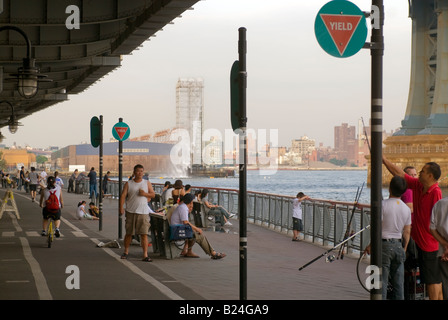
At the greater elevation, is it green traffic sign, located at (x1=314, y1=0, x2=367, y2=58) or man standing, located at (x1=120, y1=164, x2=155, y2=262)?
green traffic sign, located at (x1=314, y1=0, x2=367, y2=58)

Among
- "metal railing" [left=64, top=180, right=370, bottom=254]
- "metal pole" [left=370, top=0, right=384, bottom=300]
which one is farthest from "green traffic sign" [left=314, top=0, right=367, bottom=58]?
"metal railing" [left=64, top=180, right=370, bottom=254]

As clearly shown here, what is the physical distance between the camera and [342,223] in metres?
18.4

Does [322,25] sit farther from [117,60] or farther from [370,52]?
[117,60]

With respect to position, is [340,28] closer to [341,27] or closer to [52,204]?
[341,27]

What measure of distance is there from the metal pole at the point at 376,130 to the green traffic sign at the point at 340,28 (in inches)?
7.3

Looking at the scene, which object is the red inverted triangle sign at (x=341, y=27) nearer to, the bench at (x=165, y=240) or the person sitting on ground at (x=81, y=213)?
the bench at (x=165, y=240)

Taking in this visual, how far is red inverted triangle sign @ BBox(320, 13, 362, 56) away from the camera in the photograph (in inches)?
307

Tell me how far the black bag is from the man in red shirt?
6790mm

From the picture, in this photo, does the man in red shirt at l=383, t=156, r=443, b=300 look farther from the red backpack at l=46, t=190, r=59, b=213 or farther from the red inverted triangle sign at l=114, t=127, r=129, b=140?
the red inverted triangle sign at l=114, t=127, r=129, b=140

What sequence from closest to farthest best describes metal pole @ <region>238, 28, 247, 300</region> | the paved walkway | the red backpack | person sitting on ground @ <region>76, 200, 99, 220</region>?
metal pole @ <region>238, 28, 247, 300</region>
the paved walkway
the red backpack
person sitting on ground @ <region>76, 200, 99, 220</region>

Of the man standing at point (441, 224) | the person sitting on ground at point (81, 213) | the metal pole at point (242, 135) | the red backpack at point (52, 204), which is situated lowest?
the person sitting on ground at point (81, 213)

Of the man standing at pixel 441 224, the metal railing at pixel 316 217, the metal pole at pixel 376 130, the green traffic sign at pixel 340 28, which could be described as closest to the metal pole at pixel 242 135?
the green traffic sign at pixel 340 28

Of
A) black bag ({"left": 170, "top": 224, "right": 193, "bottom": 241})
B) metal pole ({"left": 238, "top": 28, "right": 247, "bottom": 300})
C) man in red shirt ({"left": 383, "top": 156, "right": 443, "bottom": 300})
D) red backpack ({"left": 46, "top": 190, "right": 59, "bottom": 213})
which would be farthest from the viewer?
red backpack ({"left": 46, "top": 190, "right": 59, "bottom": 213})

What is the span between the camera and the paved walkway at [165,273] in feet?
36.3
